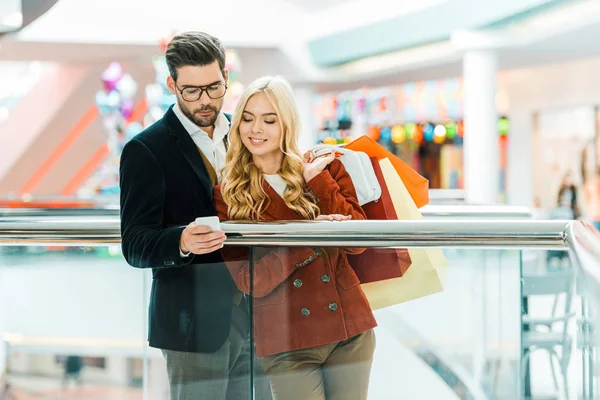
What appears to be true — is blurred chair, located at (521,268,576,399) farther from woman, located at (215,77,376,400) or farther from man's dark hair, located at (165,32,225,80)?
man's dark hair, located at (165,32,225,80)

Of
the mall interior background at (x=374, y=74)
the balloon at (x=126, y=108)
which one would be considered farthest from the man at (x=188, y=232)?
the balloon at (x=126, y=108)

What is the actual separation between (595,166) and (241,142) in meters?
13.3

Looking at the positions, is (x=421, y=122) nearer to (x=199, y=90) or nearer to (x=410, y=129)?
(x=410, y=129)

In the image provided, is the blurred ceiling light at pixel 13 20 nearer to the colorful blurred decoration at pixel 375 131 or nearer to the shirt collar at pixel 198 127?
the shirt collar at pixel 198 127

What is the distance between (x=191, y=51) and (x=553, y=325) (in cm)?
148

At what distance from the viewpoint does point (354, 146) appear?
299cm

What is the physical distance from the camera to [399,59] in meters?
15.1

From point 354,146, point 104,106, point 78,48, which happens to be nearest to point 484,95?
point 78,48

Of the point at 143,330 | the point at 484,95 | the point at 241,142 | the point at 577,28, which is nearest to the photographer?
the point at 241,142

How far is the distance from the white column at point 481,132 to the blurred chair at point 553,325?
9891 millimetres

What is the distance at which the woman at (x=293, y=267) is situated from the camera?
2.79 m

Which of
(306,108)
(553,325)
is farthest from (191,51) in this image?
(306,108)

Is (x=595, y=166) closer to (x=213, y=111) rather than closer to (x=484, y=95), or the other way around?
(x=484, y=95)

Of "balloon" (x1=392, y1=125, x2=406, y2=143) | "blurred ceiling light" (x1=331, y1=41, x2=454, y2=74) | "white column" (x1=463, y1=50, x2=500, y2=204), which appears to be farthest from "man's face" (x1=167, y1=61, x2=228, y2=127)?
"balloon" (x1=392, y1=125, x2=406, y2=143)
